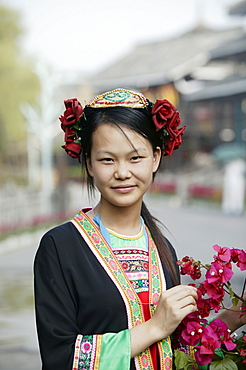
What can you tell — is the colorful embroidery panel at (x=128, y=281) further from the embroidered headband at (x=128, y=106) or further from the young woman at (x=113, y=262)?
the embroidered headband at (x=128, y=106)

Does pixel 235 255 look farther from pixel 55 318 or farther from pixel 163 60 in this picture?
pixel 163 60

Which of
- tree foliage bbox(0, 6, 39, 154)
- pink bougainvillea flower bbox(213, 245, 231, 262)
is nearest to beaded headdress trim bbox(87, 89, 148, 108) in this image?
pink bougainvillea flower bbox(213, 245, 231, 262)

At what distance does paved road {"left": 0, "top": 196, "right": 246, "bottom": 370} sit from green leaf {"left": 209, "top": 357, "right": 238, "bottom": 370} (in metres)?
0.47

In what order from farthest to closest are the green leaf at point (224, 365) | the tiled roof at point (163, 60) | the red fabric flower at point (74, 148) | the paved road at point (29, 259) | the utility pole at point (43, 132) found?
the tiled roof at point (163, 60), the utility pole at point (43, 132), the paved road at point (29, 259), the red fabric flower at point (74, 148), the green leaf at point (224, 365)

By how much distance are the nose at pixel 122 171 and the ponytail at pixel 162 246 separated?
0.65 feet

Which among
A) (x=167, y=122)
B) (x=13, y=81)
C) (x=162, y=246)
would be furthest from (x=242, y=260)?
(x=13, y=81)

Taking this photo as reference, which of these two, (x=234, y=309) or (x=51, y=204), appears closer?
(x=234, y=309)

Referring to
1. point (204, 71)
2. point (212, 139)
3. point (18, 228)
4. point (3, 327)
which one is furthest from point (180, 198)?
point (3, 327)

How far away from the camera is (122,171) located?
122 centimetres

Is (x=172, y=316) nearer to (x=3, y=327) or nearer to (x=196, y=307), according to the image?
(x=196, y=307)

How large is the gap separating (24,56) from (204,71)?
20.6 ft

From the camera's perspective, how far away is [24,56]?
66.8 ft

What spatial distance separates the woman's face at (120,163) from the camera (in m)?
1.23

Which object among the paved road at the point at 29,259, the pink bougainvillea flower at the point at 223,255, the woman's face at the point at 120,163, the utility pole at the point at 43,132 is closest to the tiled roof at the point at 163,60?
the utility pole at the point at 43,132
